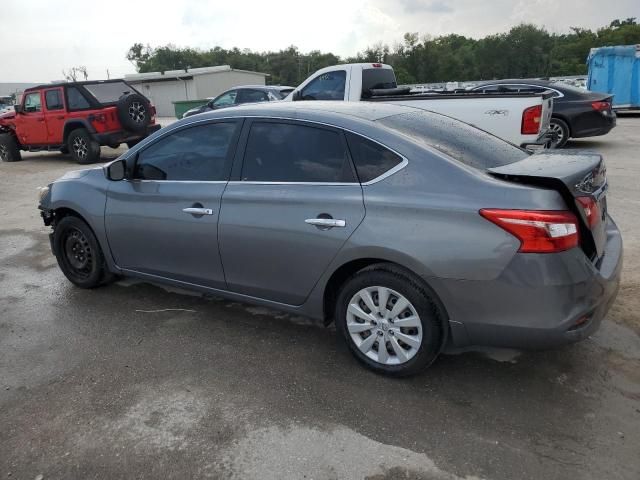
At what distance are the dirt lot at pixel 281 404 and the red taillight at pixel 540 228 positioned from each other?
0.94 m

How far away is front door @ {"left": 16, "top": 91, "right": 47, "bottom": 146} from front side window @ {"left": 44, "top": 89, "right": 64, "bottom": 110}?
0.25m

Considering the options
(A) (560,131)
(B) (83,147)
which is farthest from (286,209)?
(B) (83,147)

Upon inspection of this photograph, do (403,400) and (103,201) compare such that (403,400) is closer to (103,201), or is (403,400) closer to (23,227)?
(103,201)

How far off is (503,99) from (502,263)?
512 centimetres

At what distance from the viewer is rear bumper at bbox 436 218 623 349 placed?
2652mm

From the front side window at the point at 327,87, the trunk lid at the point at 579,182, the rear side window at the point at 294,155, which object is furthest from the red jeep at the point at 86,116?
the trunk lid at the point at 579,182

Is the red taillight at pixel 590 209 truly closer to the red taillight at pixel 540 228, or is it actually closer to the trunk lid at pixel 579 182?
the trunk lid at pixel 579 182

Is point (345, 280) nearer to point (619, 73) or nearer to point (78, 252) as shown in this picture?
point (78, 252)

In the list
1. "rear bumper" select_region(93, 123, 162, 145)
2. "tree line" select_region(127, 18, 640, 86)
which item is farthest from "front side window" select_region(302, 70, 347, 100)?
"tree line" select_region(127, 18, 640, 86)

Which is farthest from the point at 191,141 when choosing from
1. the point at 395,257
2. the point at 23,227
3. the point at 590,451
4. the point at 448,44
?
the point at 448,44

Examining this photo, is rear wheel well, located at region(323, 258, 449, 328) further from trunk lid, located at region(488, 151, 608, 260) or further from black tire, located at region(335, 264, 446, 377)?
trunk lid, located at region(488, 151, 608, 260)

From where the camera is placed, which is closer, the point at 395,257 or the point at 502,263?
the point at 502,263

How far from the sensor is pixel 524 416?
2850 millimetres

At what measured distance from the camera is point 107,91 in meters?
12.9
